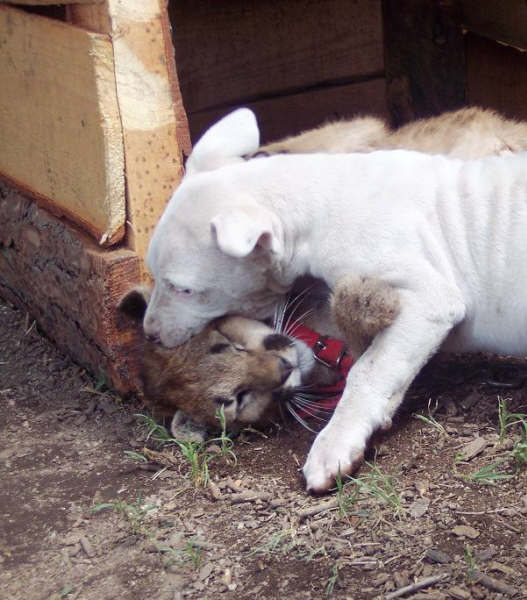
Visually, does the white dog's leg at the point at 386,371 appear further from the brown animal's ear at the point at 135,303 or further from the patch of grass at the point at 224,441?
the brown animal's ear at the point at 135,303

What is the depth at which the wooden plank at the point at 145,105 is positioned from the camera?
10.4 feet

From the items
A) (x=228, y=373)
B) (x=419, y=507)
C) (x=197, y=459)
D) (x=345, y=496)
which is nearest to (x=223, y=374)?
(x=228, y=373)

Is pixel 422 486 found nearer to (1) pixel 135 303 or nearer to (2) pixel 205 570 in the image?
(2) pixel 205 570

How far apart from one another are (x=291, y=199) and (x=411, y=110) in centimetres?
257

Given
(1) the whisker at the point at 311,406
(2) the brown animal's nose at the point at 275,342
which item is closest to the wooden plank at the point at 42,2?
(2) the brown animal's nose at the point at 275,342

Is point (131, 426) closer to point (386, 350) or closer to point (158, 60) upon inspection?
point (386, 350)

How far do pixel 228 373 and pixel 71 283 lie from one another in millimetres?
883

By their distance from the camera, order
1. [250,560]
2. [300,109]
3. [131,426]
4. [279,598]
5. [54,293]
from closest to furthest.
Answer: [279,598] → [250,560] → [131,426] → [54,293] → [300,109]

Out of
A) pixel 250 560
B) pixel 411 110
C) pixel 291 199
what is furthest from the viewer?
pixel 411 110

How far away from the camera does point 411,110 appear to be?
543 centimetres

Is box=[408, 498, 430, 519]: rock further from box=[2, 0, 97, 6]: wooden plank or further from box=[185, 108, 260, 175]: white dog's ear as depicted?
box=[2, 0, 97, 6]: wooden plank

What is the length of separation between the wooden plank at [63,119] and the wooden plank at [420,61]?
2.38 metres

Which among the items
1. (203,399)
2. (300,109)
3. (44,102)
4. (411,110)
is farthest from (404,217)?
(411,110)

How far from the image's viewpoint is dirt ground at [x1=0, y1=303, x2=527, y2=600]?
7.55 ft
